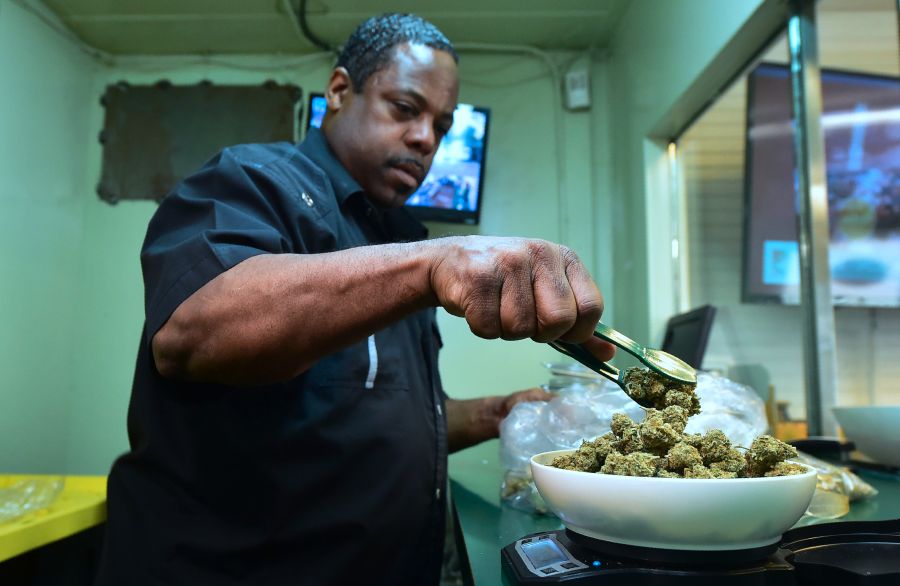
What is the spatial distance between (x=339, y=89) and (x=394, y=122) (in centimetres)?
18

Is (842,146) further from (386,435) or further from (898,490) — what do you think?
(386,435)

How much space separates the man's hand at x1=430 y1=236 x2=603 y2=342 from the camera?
630mm

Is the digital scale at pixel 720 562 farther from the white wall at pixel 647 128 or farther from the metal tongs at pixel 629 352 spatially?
the white wall at pixel 647 128

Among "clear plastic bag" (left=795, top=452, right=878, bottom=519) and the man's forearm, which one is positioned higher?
the man's forearm

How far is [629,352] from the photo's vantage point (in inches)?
29.0

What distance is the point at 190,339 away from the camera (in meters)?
0.76

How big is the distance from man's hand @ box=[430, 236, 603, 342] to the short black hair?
930 mm

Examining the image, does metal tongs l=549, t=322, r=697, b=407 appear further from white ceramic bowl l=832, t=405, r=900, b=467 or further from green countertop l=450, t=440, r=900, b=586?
white ceramic bowl l=832, t=405, r=900, b=467

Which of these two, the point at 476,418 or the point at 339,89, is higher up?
the point at 339,89

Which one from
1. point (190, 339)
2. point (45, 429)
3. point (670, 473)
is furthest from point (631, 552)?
point (45, 429)

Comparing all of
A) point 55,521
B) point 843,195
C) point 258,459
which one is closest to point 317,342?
point 258,459

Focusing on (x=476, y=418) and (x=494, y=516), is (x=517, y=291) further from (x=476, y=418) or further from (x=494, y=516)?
(x=476, y=418)

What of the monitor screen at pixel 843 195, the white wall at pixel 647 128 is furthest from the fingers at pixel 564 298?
the monitor screen at pixel 843 195

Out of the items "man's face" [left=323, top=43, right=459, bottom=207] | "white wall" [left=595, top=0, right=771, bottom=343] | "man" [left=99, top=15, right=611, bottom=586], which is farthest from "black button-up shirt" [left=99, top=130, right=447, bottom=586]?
"white wall" [left=595, top=0, right=771, bottom=343]
